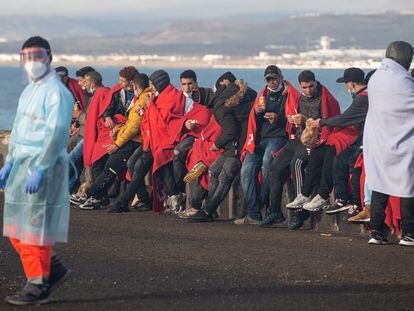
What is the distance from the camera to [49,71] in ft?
32.2

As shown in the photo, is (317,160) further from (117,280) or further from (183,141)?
(117,280)

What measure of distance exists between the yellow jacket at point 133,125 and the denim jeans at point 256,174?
202 cm

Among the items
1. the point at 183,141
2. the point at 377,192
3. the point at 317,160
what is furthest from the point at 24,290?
the point at 183,141

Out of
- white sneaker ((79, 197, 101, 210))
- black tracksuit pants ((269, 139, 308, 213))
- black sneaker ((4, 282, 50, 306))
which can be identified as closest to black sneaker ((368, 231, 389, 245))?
black tracksuit pants ((269, 139, 308, 213))

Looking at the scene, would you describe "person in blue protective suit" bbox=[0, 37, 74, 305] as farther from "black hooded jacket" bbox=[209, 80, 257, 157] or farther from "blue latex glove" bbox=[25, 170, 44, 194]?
"black hooded jacket" bbox=[209, 80, 257, 157]

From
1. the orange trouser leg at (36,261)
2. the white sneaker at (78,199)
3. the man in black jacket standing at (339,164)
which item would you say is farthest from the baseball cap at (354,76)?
the orange trouser leg at (36,261)

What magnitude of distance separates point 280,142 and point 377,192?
2219mm

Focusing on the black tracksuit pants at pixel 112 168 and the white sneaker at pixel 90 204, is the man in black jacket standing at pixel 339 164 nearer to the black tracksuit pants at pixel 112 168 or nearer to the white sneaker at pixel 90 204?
the black tracksuit pants at pixel 112 168

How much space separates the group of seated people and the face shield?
178 inches

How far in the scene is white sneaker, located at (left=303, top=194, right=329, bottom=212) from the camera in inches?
548

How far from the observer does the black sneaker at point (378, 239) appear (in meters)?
12.8

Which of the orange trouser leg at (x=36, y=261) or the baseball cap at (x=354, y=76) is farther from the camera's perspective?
the baseball cap at (x=354, y=76)

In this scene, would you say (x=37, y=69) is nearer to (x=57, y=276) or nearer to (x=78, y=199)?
(x=57, y=276)

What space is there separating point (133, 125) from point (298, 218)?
9.84 ft
